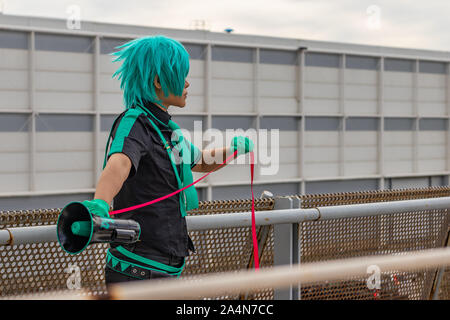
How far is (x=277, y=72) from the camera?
24125 millimetres

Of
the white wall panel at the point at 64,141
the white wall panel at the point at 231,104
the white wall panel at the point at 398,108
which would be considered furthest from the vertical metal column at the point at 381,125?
the white wall panel at the point at 64,141

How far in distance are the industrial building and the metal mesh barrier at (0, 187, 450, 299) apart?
55.4 feet

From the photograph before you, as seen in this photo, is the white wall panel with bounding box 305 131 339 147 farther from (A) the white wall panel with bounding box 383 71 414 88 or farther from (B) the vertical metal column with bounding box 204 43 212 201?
(B) the vertical metal column with bounding box 204 43 212 201

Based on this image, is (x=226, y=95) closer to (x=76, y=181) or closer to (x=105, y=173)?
(x=76, y=181)

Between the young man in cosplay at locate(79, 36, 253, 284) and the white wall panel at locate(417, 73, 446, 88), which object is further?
the white wall panel at locate(417, 73, 446, 88)

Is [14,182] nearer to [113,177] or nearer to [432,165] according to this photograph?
[113,177]

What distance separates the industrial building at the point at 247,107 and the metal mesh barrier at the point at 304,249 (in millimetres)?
16888

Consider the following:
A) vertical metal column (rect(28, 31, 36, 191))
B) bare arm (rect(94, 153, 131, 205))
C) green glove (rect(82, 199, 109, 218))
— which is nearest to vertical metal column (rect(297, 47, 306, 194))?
vertical metal column (rect(28, 31, 36, 191))

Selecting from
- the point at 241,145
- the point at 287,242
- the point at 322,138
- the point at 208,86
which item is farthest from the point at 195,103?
the point at 241,145

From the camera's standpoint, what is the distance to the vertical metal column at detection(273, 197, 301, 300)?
3441 millimetres

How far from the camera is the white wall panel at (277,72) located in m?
23.8

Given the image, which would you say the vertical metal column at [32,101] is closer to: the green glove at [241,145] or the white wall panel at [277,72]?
the white wall panel at [277,72]

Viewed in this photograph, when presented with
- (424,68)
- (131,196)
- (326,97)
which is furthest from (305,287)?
(424,68)
